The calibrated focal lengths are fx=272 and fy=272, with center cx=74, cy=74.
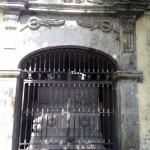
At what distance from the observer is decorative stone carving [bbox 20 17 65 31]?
19.7 feet

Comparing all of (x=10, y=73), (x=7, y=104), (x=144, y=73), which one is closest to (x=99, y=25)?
(x=144, y=73)

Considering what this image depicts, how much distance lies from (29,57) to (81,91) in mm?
1592

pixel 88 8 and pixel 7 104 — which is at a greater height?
pixel 88 8

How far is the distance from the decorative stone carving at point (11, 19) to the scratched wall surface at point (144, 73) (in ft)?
8.91

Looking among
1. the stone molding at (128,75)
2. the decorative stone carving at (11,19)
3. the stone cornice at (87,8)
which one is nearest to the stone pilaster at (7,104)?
the decorative stone carving at (11,19)

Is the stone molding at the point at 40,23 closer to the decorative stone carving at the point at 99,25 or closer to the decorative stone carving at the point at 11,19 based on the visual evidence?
the decorative stone carving at the point at 11,19

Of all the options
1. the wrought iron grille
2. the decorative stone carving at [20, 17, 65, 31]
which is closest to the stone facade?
the decorative stone carving at [20, 17, 65, 31]

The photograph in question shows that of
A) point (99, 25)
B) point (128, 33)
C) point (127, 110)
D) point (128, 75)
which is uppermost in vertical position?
point (99, 25)

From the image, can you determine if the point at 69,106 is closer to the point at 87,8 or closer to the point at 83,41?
the point at 83,41

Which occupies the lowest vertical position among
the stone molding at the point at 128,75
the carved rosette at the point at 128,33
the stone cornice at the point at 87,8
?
the stone molding at the point at 128,75

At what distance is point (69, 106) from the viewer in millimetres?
5973

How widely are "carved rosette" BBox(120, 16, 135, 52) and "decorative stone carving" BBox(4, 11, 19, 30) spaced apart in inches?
92.3

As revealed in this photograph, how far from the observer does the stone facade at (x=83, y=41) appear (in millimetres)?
5617

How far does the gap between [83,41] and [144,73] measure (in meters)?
1.49
